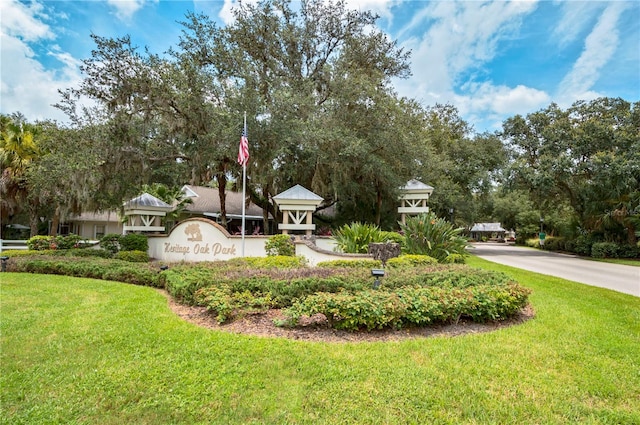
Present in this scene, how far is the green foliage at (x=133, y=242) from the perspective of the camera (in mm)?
12320

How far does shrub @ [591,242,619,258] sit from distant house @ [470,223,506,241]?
1334 inches

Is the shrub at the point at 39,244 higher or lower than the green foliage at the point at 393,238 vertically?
lower

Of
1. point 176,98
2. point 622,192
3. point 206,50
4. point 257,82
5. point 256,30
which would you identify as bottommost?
point 622,192

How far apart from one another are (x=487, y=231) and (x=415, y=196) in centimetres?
4481

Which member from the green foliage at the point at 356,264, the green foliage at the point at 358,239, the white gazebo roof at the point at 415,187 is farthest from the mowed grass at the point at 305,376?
the white gazebo roof at the point at 415,187

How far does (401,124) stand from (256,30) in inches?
304

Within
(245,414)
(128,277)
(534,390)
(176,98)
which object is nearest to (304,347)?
(245,414)

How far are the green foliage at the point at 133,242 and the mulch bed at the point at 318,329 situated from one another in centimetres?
847

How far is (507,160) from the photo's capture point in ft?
80.7

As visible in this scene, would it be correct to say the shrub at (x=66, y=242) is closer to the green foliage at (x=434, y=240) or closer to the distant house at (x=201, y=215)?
the distant house at (x=201, y=215)

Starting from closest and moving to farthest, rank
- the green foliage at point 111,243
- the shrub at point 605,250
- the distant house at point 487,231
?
the green foliage at point 111,243 → the shrub at point 605,250 → the distant house at point 487,231

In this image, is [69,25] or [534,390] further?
[69,25]

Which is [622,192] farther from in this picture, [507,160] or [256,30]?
[256,30]

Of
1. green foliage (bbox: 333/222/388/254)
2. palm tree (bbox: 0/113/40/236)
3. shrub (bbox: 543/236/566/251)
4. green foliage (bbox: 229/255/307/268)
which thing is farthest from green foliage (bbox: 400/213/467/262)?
shrub (bbox: 543/236/566/251)
